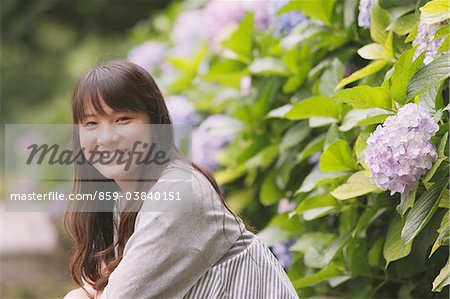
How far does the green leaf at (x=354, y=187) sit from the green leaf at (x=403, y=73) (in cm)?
20

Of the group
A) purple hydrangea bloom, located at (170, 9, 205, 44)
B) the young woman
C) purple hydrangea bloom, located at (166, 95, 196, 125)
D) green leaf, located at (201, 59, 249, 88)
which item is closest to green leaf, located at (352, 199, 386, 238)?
the young woman

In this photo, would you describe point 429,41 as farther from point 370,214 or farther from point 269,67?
point 269,67

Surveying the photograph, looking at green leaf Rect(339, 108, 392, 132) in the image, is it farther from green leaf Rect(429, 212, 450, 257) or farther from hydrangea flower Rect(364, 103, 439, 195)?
green leaf Rect(429, 212, 450, 257)

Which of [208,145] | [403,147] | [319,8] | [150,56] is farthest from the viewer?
[150,56]

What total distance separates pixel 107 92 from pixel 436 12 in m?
0.69

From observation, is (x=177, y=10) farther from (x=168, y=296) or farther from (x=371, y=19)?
(x=168, y=296)

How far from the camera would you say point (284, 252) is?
7.50ft

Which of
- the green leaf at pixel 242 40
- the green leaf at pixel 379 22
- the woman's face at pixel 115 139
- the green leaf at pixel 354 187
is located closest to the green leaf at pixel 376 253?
the green leaf at pixel 354 187

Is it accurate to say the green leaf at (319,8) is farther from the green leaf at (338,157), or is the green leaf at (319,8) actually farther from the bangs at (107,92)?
the bangs at (107,92)

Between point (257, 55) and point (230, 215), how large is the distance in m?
1.05

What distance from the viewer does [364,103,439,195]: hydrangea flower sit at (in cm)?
146

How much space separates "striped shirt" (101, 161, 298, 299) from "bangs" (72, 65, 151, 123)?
173 mm

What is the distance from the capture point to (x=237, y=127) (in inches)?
99.4

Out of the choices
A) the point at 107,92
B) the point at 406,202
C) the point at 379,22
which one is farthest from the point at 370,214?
the point at 107,92
